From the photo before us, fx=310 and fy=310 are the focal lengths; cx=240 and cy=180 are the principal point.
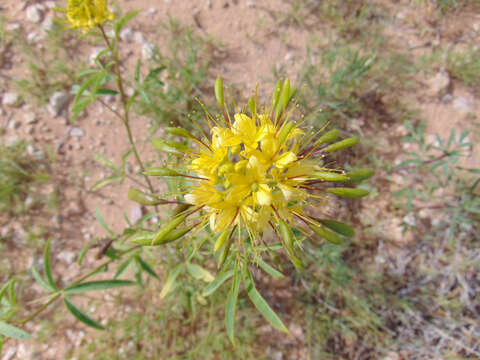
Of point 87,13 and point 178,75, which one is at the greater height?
point 87,13

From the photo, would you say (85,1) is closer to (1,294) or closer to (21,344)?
(1,294)

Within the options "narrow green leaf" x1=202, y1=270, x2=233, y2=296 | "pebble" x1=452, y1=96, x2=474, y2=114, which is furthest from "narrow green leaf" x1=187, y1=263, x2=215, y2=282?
"pebble" x1=452, y1=96, x2=474, y2=114

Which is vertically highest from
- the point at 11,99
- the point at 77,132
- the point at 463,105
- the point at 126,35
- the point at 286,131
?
the point at 126,35

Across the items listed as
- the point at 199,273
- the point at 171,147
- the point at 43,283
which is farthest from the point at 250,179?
the point at 43,283

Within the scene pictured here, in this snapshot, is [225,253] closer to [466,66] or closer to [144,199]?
[144,199]

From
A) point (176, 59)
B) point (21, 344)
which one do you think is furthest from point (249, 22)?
point (21, 344)
